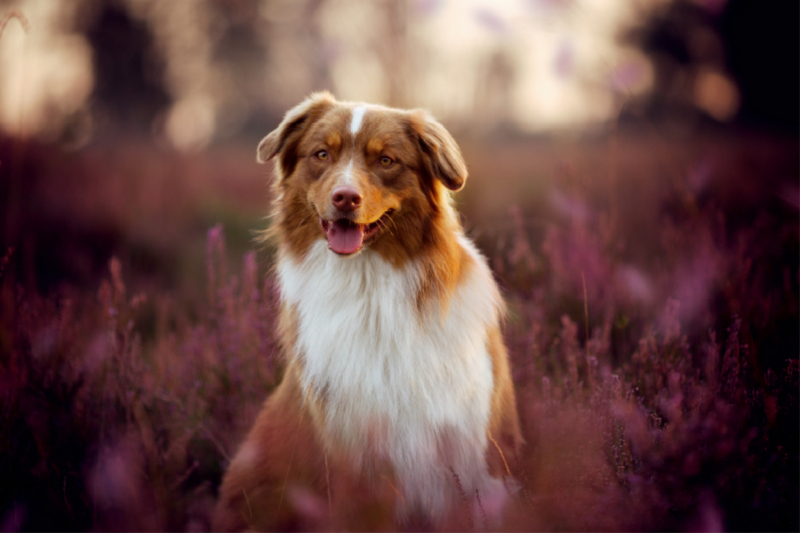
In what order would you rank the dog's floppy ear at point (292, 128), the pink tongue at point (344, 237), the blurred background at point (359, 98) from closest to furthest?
1. the pink tongue at point (344, 237)
2. the dog's floppy ear at point (292, 128)
3. the blurred background at point (359, 98)

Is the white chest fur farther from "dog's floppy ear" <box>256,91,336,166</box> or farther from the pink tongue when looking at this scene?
"dog's floppy ear" <box>256,91,336,166</box>

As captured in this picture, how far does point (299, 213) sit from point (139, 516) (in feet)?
5.11

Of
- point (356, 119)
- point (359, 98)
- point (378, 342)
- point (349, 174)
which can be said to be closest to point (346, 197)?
point (349, 174)

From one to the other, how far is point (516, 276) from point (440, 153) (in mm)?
1735

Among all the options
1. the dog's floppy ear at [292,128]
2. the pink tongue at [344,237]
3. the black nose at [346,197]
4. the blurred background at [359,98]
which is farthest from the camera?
the blurred background at [359,98]

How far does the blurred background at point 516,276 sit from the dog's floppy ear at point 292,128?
26.2 inches

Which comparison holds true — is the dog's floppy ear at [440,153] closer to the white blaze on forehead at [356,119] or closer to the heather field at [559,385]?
the white blaze on forehead at [356,119]

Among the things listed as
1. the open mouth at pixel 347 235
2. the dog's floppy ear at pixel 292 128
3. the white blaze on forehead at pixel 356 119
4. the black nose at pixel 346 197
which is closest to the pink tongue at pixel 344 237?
the open mouth at pixel 347 235

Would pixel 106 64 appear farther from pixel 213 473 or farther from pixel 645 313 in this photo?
pixel 645 313

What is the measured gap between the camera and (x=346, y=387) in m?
2.30

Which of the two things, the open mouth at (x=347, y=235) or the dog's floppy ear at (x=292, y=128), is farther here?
the dog's floppy ear at (x=292, y=128)

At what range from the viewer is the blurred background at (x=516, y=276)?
2.25 metres

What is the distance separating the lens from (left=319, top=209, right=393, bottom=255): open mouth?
87.5 inches

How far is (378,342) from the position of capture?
2342 millimetres
